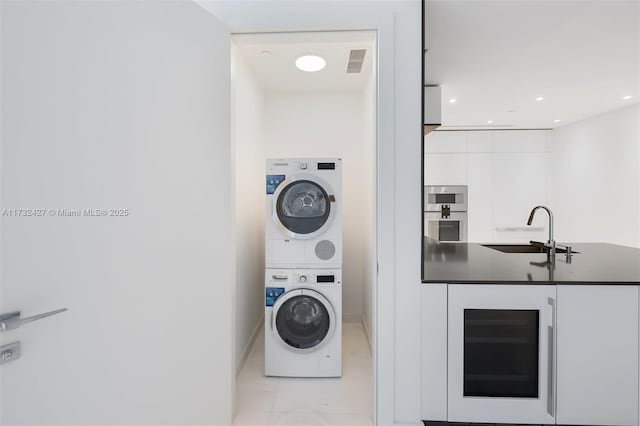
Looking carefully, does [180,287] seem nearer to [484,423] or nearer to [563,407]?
[484,423]

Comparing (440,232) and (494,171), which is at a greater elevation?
(494,171)

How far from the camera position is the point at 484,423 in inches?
61.8

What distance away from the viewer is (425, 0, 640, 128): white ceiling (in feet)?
5.77

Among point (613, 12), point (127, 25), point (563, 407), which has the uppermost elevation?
point (613, 12)

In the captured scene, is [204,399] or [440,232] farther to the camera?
[440,232]

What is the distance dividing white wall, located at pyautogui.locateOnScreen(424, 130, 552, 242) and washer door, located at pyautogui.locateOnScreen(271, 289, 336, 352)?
112 inches

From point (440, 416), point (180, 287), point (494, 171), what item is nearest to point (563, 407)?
point (440, 416)

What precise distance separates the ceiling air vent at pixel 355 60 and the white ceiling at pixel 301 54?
0.11 feet

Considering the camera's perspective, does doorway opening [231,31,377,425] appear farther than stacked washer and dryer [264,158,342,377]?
No

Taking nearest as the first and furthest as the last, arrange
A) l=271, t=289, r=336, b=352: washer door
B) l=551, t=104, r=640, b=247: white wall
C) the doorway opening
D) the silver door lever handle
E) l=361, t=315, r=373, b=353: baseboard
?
the silver door lever handle, the doorway opening, l=271, t=289, r=336, b=352: washer door, l=361, t=315, r=373, b=353: baseboard, l=551, t=104, r=640, b=247: white wall

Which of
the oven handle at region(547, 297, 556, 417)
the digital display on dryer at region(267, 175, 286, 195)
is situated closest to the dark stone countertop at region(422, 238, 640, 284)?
the oven handle at region(547, 297, 556, 417)

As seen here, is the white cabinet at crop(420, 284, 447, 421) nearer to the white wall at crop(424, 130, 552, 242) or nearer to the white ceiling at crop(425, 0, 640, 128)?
the white ceiling at crop(425, 0, 640, 128)

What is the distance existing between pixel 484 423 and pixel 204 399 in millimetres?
1419

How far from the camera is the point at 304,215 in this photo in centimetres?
234
